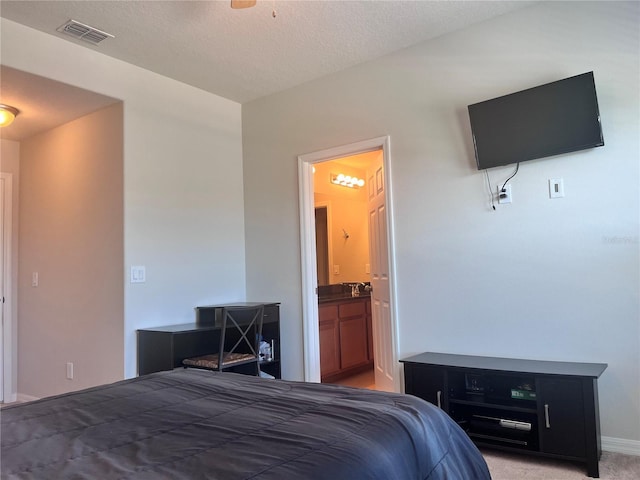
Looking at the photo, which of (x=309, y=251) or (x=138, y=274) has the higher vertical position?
(x=309, y=251)

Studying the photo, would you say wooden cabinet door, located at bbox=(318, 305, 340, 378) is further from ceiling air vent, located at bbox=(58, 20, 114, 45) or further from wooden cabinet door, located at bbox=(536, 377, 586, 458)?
ceiling air vent, located at bbox=(58, 20, 114, 45)

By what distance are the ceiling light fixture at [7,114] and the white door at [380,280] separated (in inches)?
111

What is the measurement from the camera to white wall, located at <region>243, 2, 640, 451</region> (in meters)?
2.61

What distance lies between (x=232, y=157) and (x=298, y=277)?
50.8 inches

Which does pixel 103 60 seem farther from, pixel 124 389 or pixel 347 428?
pixel 347 428

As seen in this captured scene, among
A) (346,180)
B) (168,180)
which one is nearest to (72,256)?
(168,180)

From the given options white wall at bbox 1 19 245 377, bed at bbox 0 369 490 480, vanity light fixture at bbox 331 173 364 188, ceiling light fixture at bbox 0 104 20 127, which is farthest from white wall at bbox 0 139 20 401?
vanity light fixture at bbox 331 173 364 188

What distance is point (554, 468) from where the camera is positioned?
2.44 m

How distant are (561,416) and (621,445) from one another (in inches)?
18.4

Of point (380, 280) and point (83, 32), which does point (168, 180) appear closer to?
point (83, 32)

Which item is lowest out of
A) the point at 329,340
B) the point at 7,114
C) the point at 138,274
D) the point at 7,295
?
the point at 329,340

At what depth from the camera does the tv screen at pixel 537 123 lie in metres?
2.61

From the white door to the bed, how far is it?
1996 millimetres

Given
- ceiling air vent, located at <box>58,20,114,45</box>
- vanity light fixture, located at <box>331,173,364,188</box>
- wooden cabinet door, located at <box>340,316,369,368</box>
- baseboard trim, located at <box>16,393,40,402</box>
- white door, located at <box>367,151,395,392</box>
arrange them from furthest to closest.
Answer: vanity light fixture, located at <box>331,173,364,188</box> → wooden cabinet door, located at <box>340,316,369,368</box> → baseboard trim, located at <box>16,393,40,402</box> → white door, located at <box>367,151,395,392</box> → ceiling air vent, located at <box>58,20,114,45</box>
